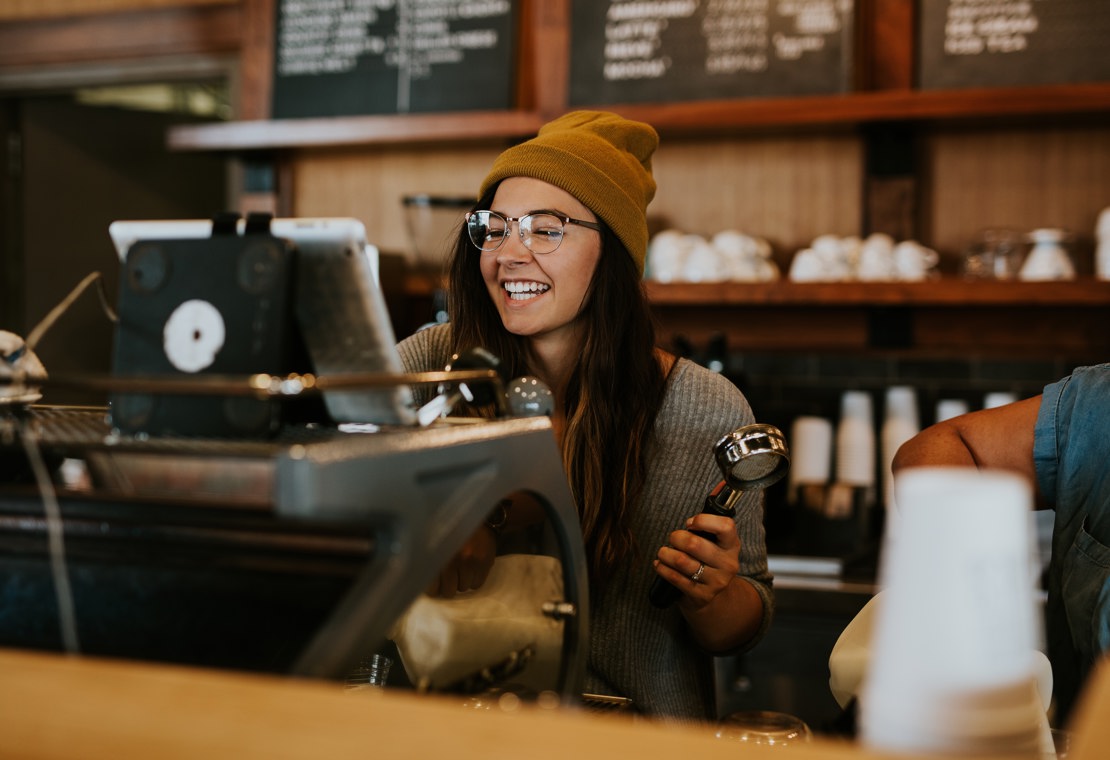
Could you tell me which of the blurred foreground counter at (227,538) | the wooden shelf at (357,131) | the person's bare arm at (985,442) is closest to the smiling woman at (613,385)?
the person's bare arm at (985,442)

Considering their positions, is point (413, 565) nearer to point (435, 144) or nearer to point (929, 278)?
point (929, 278)

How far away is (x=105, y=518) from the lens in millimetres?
940

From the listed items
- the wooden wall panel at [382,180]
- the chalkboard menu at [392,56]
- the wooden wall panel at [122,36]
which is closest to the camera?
the chalkboard menu at [392,56]

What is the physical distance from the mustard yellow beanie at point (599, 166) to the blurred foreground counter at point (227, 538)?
0.70 metres

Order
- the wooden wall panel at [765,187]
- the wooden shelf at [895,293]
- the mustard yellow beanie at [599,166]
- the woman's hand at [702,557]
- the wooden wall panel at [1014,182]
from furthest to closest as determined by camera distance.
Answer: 1. the wooden wall panel at [765,187]
2. the wooden wall panel at [1014,182]
3. the wooden shelf at [895,293]
4. the mustard yellow beanie at [599,166]
5. the woman's hand at [702,557]

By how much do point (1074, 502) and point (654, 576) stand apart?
0.58 metres

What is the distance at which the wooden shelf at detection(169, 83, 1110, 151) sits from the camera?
2.60 m

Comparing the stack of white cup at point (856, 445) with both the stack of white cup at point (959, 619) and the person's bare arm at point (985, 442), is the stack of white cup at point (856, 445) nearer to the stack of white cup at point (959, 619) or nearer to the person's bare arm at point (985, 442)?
the person's bare arm at point (985, 442)

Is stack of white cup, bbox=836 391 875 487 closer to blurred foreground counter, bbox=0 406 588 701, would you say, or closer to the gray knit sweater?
Result: the gray knit sweater

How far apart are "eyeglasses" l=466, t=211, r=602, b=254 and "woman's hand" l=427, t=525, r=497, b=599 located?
77 cm

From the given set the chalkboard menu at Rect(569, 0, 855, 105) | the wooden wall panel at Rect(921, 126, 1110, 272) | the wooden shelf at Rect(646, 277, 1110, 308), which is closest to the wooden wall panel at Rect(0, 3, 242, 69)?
the chalkboard menu at Rect(569, 0, 855, 105)

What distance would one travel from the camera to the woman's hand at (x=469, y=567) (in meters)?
0.88

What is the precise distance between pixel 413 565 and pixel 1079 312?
8.29 feet

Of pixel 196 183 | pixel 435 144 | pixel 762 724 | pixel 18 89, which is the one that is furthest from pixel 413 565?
pixel 196 183
